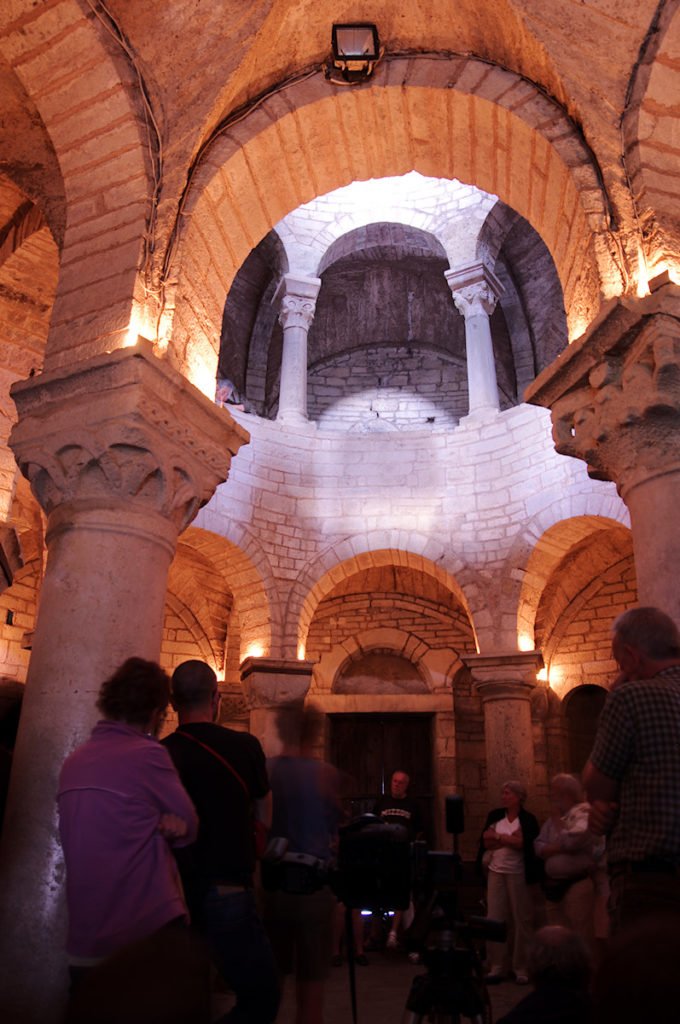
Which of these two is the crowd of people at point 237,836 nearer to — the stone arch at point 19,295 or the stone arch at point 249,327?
the stone arch at point 19,295

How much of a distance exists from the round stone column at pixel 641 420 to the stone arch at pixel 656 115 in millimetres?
869

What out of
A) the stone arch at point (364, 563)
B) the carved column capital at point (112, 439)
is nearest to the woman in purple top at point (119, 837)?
the carved column capital at point (112, 439)

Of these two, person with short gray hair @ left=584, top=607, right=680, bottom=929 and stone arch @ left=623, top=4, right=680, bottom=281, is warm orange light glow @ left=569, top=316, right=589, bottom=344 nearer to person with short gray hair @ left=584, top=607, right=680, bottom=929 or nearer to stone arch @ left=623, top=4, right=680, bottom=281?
stone arch @ left=623, top=4, right=680, bottom=281

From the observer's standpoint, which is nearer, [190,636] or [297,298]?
[297,298]

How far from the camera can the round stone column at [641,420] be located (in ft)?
11.9

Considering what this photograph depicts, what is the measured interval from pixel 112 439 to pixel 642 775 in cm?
272

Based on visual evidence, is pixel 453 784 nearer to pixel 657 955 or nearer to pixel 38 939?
pixel 38 939

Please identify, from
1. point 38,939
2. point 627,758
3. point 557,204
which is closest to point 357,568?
point 557,204

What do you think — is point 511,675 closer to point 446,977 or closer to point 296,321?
point 296,321

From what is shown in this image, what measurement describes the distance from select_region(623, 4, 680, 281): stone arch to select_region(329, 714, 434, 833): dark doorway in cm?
756

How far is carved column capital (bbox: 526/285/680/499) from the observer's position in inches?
148

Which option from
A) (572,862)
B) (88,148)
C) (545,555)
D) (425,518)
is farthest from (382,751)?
(88,148)

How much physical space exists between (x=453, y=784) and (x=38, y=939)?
753 cm

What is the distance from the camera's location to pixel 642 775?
2.17 meters
